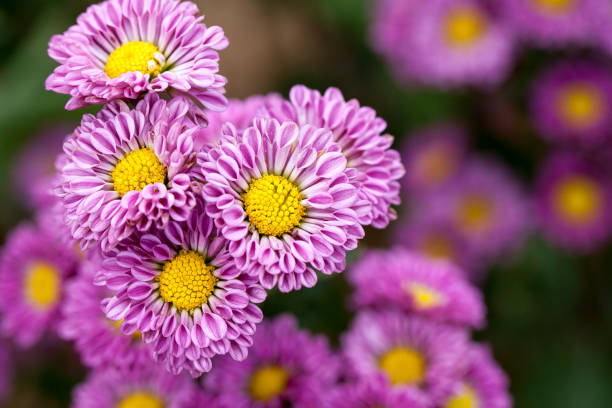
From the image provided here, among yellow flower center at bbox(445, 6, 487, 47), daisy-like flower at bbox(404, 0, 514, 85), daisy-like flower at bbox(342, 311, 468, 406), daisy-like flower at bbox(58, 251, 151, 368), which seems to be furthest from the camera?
yellow flower center at bbox(445, 6, 487, 47)

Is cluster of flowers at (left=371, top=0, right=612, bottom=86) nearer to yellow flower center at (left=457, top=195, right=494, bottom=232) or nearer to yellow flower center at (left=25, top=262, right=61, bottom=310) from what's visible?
yellow flower center at (left=457, top=195, right=494, bottom=232)

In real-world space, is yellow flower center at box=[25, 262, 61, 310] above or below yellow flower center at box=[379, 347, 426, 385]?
below

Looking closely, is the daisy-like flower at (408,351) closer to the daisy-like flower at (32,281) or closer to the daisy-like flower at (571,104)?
the daisy-like flower at (32,281)

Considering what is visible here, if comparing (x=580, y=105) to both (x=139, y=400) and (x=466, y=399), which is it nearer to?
(x=466, y=399)

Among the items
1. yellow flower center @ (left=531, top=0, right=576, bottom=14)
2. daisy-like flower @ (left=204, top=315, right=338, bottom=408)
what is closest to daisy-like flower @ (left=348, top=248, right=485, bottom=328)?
daisy-like flower @ (left=204, top=315, right=338, bottom=408)

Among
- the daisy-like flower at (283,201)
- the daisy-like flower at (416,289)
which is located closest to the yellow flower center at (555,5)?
the daisy-like flower at (416,289)
